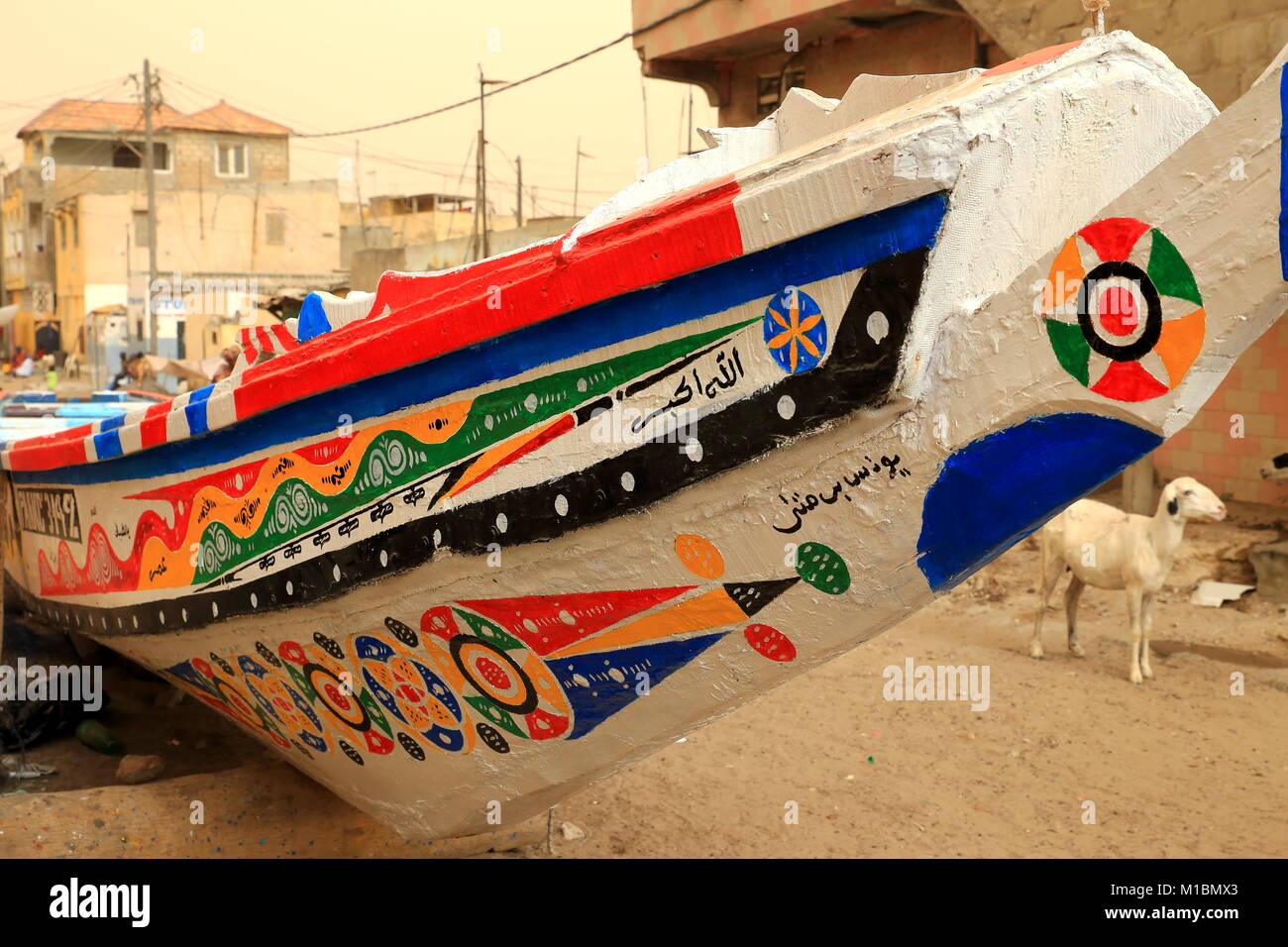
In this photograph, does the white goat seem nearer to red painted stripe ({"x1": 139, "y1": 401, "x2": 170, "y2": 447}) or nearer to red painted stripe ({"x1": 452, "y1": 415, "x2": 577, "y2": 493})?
red painted stripe ({"x1": 452, "y1": 415, "x2": 577, "y2": 493})

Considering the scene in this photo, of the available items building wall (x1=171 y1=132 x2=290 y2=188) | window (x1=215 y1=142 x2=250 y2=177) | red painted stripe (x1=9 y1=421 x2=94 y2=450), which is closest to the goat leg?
red painted stripe (x1=9 y1=421 x2=94 y2=450)

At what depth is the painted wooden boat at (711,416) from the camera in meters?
1.61

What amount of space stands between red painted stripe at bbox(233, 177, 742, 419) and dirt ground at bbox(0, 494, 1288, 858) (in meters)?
1.80

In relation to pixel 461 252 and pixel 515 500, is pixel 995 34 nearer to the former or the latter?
pixel 515 500

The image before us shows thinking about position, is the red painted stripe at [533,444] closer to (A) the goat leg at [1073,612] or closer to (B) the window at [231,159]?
(A) the goat leg at [1073,612]

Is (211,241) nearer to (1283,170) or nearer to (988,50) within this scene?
(988,50)

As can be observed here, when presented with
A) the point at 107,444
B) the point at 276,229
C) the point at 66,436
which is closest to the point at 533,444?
the point at 107,444

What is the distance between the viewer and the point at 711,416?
1.97 meters

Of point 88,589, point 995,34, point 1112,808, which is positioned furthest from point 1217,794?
point 995,34

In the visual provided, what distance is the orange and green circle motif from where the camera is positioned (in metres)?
1.52

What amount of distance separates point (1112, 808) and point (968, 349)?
10.0 ft

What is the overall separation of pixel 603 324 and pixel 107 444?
2096 millimetres

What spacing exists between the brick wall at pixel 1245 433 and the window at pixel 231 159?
36.0 meters

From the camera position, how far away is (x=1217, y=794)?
4.27 metres
